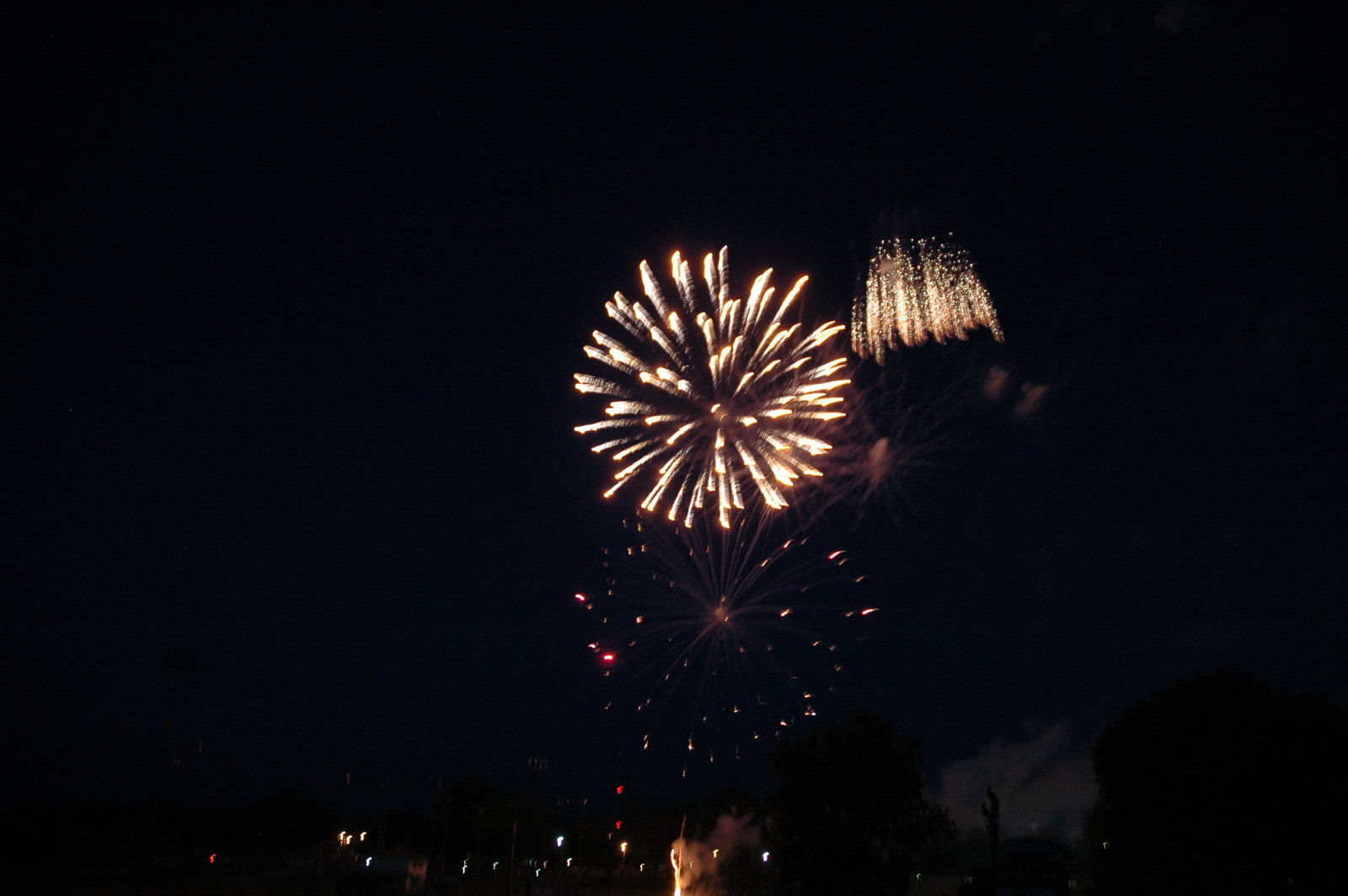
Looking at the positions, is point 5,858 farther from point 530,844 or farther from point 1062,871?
point 1062,871

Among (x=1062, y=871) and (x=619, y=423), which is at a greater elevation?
(x=619, y=423)

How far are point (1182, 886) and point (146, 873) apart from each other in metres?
72.7

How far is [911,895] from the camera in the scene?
179ft

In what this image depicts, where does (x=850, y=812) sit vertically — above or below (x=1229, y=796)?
above

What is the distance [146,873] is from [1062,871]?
222 feet

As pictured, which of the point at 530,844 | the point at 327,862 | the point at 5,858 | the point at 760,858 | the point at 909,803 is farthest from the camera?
the point at 530,844

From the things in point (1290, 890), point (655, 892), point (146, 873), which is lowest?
point (1290, 890)

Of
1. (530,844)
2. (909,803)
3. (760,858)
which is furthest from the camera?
(530,844)

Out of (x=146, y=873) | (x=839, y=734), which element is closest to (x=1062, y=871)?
(x=839, y=734)

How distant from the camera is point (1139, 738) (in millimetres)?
40344

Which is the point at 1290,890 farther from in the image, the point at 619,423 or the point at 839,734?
the point at 619,423

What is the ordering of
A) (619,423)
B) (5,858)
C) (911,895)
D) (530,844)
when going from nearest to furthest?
(619,423), (911,895), (5,858), (530,844)

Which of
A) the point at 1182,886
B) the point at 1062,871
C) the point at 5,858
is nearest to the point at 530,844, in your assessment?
the point at 5,858

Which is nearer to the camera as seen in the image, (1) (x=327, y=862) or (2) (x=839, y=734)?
(2) (x=839, y=734)
